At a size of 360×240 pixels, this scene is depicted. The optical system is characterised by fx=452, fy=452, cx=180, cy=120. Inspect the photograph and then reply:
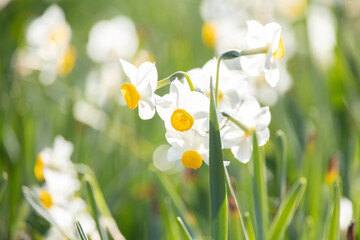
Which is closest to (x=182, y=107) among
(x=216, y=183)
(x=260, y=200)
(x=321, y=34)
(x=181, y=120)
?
(x=181, y=120)

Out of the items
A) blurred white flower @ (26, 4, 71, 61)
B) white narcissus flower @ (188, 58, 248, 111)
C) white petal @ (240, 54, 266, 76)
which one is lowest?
white narcissus flower @ (188, 58, 248, 111)

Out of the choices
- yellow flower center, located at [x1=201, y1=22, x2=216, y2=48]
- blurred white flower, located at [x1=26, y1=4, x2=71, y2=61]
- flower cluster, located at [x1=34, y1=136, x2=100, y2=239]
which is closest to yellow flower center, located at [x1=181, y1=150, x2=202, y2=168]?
flower cluster, located at [x1=34, y1=136, x2=100, y2=239]

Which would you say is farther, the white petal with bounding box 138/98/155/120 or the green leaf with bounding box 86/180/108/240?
the green leaf with bounding box 86/180/108/240

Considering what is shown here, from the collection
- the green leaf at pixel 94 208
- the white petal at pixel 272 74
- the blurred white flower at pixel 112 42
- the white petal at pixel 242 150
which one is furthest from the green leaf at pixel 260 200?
the blurred white flower at pixel 112 42

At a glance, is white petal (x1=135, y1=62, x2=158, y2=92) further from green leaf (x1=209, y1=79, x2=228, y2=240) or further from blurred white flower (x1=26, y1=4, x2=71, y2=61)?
blurred white flower (x1=26, y1=4, x2=71, y2=61)

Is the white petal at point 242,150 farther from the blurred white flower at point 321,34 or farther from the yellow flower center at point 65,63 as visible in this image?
the blurred white flower at point 321,34

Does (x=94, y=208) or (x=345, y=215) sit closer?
(x=94, y=208)

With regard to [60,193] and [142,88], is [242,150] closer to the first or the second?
[142,88]
